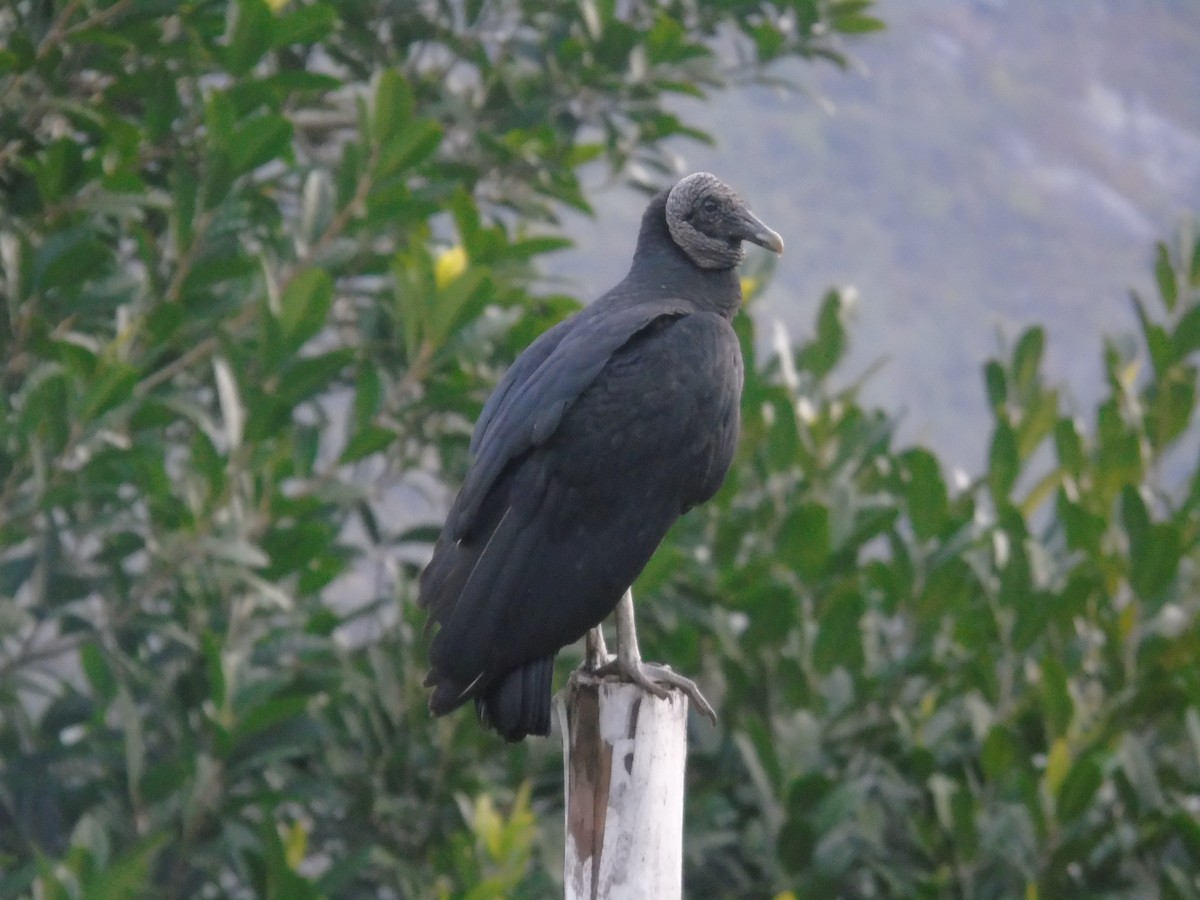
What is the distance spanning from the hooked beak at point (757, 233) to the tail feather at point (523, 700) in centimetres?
107

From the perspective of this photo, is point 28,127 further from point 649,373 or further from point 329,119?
point 649,373

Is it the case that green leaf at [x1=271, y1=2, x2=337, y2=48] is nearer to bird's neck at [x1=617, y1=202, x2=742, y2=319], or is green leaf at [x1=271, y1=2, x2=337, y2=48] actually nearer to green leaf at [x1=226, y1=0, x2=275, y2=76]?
green leaf at [x1=226, y1=0, x2=275, y2=76]

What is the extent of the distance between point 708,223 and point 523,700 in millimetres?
1172

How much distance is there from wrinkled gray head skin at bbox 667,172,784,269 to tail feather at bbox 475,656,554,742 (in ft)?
3.38

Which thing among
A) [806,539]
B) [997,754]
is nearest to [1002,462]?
[806,539]

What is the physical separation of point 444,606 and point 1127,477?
3.10 metres

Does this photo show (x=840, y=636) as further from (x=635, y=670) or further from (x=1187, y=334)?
(x=635, y=670)

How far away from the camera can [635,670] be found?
2.86 meters

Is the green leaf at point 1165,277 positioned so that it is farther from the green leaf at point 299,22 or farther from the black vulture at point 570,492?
the green leaf at point 299,22

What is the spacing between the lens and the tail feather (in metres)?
2.72

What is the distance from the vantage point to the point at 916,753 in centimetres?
455

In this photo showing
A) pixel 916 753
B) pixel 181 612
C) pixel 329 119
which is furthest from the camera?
pixel 329 119

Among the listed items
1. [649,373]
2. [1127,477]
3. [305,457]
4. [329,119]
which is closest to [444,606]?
[649,373]

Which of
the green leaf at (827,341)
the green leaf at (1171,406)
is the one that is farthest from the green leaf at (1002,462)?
the green leaf at (827,341)
